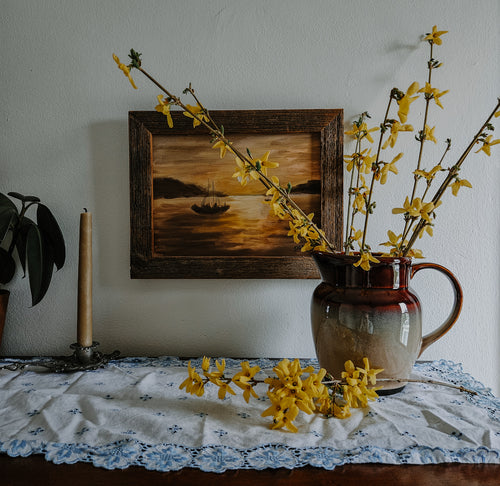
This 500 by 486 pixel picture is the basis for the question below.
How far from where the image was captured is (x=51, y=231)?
3.12ft

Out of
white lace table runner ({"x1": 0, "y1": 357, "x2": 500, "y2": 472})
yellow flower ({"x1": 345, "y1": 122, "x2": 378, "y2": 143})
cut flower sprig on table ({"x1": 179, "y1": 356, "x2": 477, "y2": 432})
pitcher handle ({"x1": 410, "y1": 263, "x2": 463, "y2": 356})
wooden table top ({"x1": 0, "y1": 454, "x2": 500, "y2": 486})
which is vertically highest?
yellow flower ({"x1": 345, "y1": 122, "x2": 378, "y2": 143})

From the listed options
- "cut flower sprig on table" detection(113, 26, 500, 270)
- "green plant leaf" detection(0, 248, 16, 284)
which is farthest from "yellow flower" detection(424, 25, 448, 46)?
"green plant leaf" detection(0, 248, 16, 284)

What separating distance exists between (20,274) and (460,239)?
105 cm

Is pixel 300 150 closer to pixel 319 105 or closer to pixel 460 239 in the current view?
pixel 319 105

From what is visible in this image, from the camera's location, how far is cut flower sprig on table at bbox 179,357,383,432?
0.57 meters

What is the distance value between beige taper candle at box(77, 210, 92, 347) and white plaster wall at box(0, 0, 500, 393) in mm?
122

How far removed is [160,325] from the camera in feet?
3.21

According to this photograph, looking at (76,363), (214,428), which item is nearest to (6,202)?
(76,363)

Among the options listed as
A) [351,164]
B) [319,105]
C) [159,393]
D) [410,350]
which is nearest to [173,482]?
[159,393]

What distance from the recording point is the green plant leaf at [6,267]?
0.95m

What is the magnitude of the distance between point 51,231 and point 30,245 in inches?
2.7

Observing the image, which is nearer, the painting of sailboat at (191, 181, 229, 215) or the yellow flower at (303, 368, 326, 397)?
the yellow flower at (303, 368, 326, 397)

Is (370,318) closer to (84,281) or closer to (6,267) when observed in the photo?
(84,281)

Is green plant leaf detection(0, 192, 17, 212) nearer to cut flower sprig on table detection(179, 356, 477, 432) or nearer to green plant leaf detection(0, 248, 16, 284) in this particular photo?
green plant leaf detection(0, 248, 16, 284)
